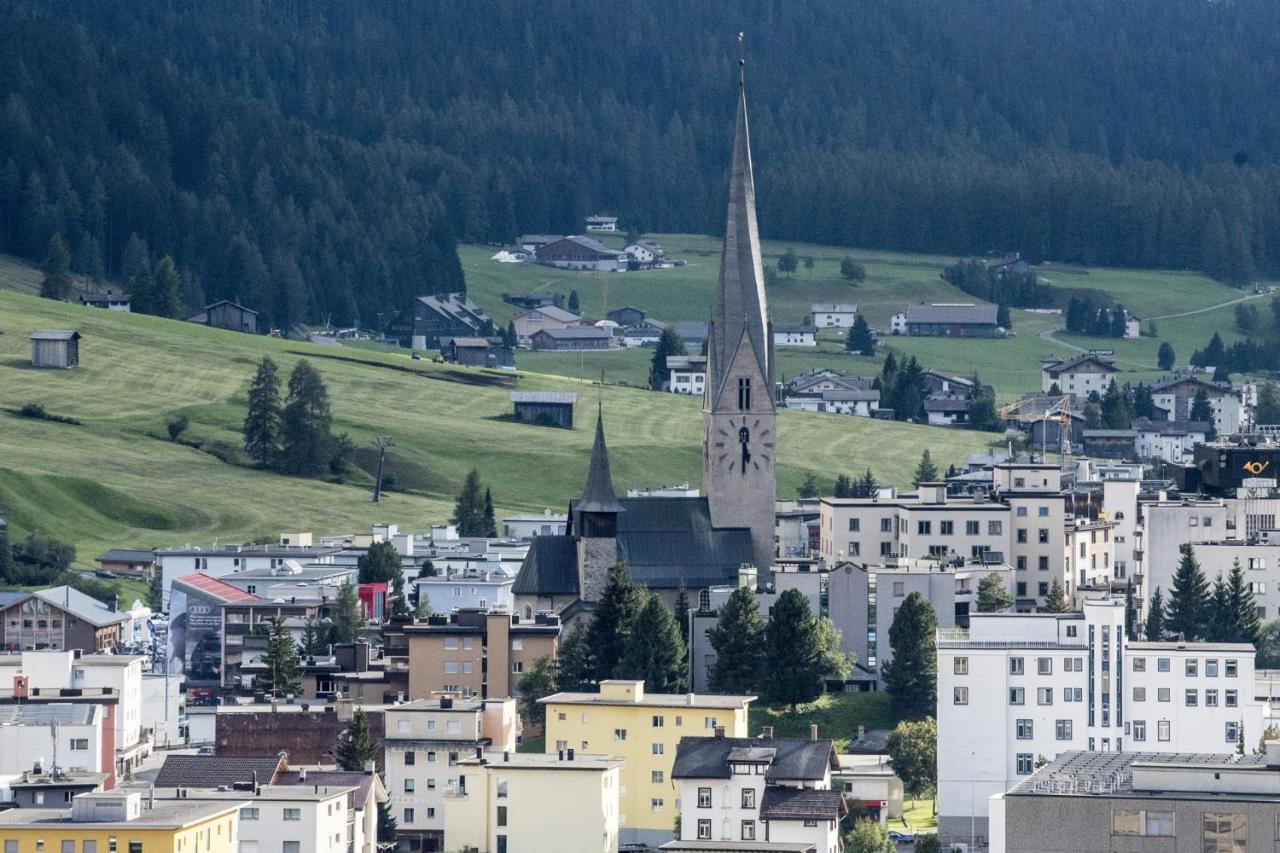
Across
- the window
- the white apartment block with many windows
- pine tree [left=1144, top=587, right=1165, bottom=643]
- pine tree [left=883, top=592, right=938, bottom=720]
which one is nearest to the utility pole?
pine tree [left=1144, top=587, right=1165, bottom=643]

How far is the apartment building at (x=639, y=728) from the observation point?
9094 centimetres

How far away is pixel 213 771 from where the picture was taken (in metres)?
84.6

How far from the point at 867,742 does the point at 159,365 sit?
99.3 meters

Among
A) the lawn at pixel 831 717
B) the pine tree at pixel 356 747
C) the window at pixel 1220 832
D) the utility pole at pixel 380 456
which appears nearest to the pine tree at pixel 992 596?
the lawn at pixel 831 717

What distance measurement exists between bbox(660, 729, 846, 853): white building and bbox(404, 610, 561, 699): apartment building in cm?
1819

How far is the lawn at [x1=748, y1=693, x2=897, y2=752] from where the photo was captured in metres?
97.7

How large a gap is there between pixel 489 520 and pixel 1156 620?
49.4 meters

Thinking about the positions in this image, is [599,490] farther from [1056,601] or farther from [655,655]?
[1056,601]

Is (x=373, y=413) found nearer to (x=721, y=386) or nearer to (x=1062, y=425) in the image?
(x=1062, y=425)

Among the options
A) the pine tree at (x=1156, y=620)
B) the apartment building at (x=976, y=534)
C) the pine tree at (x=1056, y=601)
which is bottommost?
the pine tree at (x=1156, y=620)

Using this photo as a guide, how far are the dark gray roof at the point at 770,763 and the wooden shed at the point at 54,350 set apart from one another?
101804 mm

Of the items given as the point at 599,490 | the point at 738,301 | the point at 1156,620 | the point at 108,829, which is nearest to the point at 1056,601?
the point at 1156,620

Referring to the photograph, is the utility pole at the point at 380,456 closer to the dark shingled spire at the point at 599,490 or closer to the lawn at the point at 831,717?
the dark shingled spire at the point at 599,490

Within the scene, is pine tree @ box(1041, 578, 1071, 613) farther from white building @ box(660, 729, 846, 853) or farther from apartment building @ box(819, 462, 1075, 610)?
white building @ box(660, 729, 846, 853)
